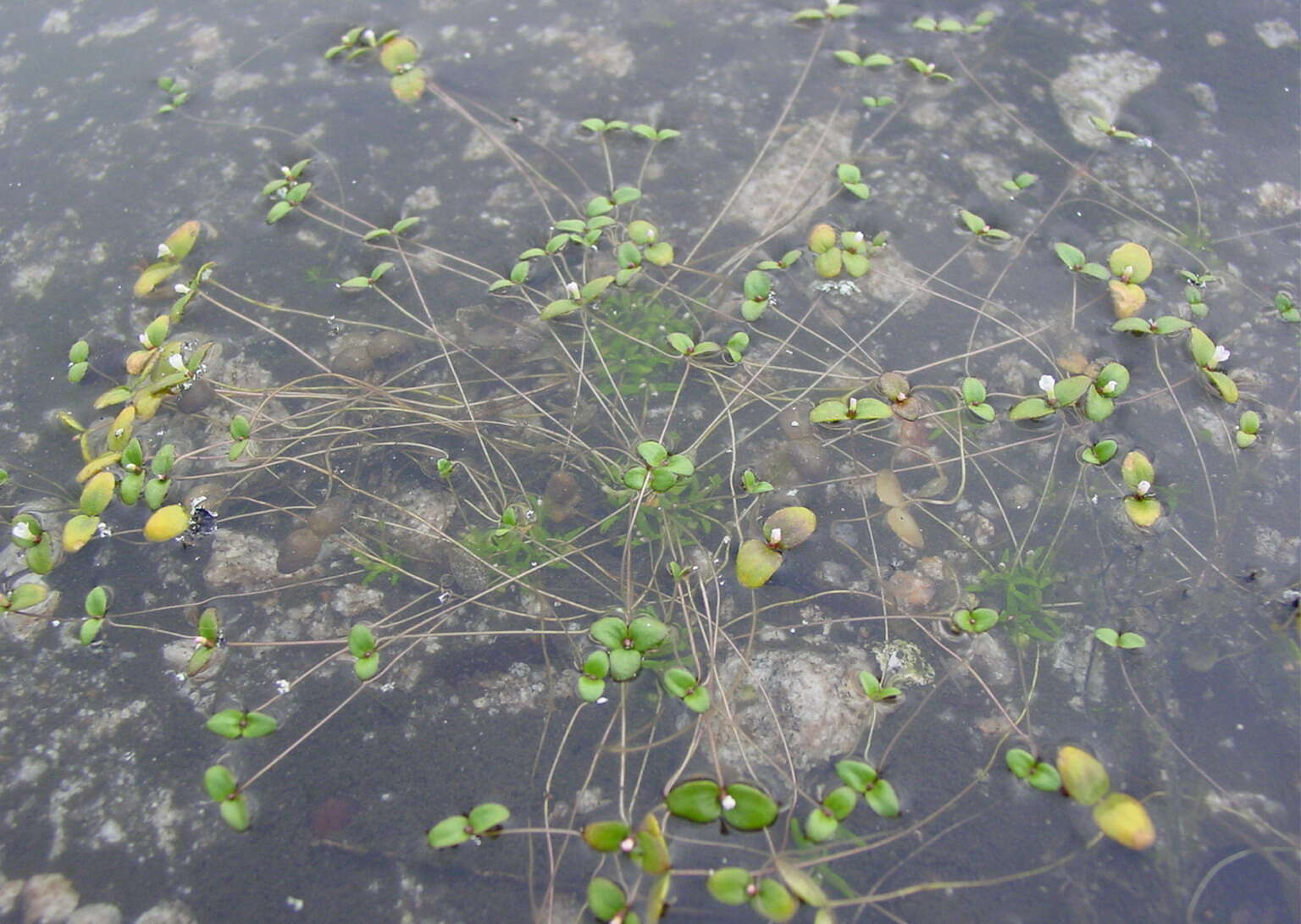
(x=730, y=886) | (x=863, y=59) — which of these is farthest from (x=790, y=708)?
(x=863, y=59)

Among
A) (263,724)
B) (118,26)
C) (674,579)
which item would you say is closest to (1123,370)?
(674,579)

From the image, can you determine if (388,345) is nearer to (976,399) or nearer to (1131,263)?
(976,399)

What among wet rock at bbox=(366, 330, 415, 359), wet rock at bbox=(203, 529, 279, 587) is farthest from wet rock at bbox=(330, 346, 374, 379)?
wet rock at bbox=(203, 529, 279, 587)

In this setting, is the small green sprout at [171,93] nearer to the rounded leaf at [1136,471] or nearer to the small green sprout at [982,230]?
the small green sprout at [982,230]

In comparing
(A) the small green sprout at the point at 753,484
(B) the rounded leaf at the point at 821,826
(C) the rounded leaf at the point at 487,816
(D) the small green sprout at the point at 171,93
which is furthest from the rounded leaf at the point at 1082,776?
(D) the small green sprout at the point at 171,93

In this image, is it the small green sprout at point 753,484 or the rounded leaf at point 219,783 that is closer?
the rounded leaf at point 219,783

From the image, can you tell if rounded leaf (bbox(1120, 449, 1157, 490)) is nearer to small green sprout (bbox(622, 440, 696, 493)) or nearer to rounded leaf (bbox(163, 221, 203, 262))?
small green sprout (bbox(622, 440, 696, 493))
